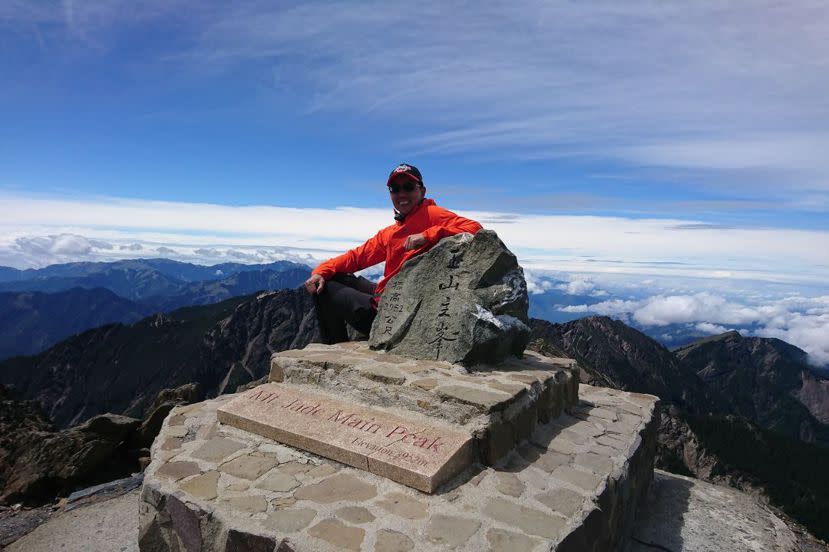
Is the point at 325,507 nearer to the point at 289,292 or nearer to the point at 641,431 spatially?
the point at 641,431

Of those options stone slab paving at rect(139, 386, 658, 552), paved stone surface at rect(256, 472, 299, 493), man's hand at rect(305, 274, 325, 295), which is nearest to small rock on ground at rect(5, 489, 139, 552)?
stone slab paving at rect(139, 386, 658, 552)

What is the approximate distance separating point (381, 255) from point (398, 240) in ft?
1.74

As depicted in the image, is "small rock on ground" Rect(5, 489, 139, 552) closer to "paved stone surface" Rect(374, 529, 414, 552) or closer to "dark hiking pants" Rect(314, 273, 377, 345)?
"dark hiking pants" Rect(314, 273, 377, 345)

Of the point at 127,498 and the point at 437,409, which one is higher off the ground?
the point at 437,409

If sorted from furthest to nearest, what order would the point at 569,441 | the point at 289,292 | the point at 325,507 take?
the point at 289,292 < the point at 569,441 < the point at 325,507

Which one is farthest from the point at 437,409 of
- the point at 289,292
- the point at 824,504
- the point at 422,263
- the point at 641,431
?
the point at 289,292

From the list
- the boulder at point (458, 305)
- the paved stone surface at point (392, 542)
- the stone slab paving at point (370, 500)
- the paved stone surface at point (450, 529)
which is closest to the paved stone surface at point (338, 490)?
the stone slab paving at point (370, 500)

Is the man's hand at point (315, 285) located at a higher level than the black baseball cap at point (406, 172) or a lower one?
lower

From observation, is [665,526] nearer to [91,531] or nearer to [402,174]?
[402,174]

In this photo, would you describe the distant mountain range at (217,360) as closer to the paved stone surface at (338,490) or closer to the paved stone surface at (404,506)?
the paved stone surface at (338,490)

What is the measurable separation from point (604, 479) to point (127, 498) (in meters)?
7.22

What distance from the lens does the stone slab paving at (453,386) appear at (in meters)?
5.89

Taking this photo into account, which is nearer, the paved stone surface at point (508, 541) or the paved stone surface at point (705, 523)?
the paved stone surface at point (508, 541)

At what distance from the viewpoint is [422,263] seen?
8125mm
